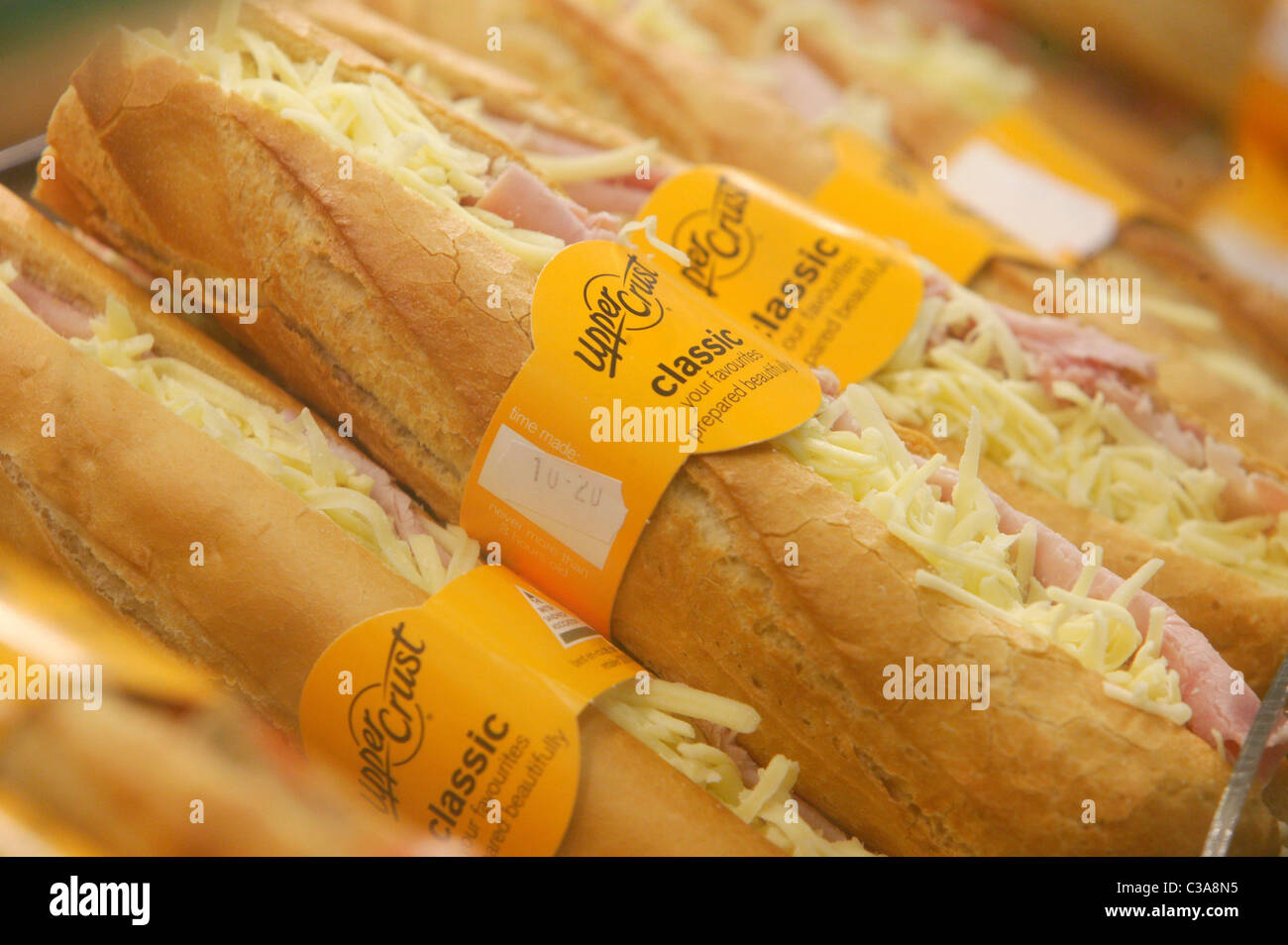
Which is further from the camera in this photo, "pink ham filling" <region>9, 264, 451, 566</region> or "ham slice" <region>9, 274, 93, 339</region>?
"ham slice" <region>9, 274, 93, 339</region>

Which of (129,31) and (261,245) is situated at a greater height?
(129,31)

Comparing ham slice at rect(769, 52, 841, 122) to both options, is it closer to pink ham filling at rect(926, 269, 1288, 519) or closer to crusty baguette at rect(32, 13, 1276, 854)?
pink ham filling at rect(926, 269, 1288, 519)

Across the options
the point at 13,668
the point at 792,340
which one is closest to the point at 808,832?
the point at 792,340

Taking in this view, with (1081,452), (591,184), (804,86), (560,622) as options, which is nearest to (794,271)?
(591,184)

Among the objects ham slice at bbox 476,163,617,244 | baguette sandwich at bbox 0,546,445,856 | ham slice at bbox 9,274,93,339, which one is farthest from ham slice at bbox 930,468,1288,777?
ham slice at bbox 9,274,93,339
